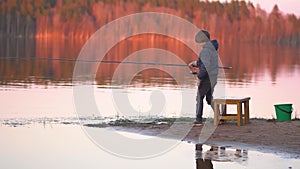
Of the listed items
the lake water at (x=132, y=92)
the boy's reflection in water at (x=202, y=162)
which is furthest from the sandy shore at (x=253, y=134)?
the lake water at (x=132, y=92)

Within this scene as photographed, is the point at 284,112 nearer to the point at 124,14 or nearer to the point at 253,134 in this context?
the point at 253,134

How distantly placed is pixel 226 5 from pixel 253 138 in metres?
120

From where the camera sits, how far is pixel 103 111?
20219mm

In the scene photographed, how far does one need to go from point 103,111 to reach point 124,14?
10890 centimetres

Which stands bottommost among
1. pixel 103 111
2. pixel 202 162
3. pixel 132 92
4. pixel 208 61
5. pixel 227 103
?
pixel 202 162

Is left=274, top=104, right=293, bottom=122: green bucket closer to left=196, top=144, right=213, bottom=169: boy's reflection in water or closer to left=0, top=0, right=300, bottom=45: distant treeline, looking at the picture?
left=196, top=144, right=213, bottom=169: boy's reflection in water

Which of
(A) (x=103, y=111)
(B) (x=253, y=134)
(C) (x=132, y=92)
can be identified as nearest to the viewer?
(B) (x=253, y=134)

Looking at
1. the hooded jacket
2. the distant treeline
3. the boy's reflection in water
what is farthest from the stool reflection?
the distant treeline

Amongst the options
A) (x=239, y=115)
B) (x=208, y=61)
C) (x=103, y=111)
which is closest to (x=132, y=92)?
(x=103, y=111)

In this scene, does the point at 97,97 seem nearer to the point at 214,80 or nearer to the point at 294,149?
the point at 214,80

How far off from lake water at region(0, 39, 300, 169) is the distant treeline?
79858 millimetres

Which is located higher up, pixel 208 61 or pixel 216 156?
pixel 208 61

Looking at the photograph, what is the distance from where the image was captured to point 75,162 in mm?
12484

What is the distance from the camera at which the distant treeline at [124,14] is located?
121 m
